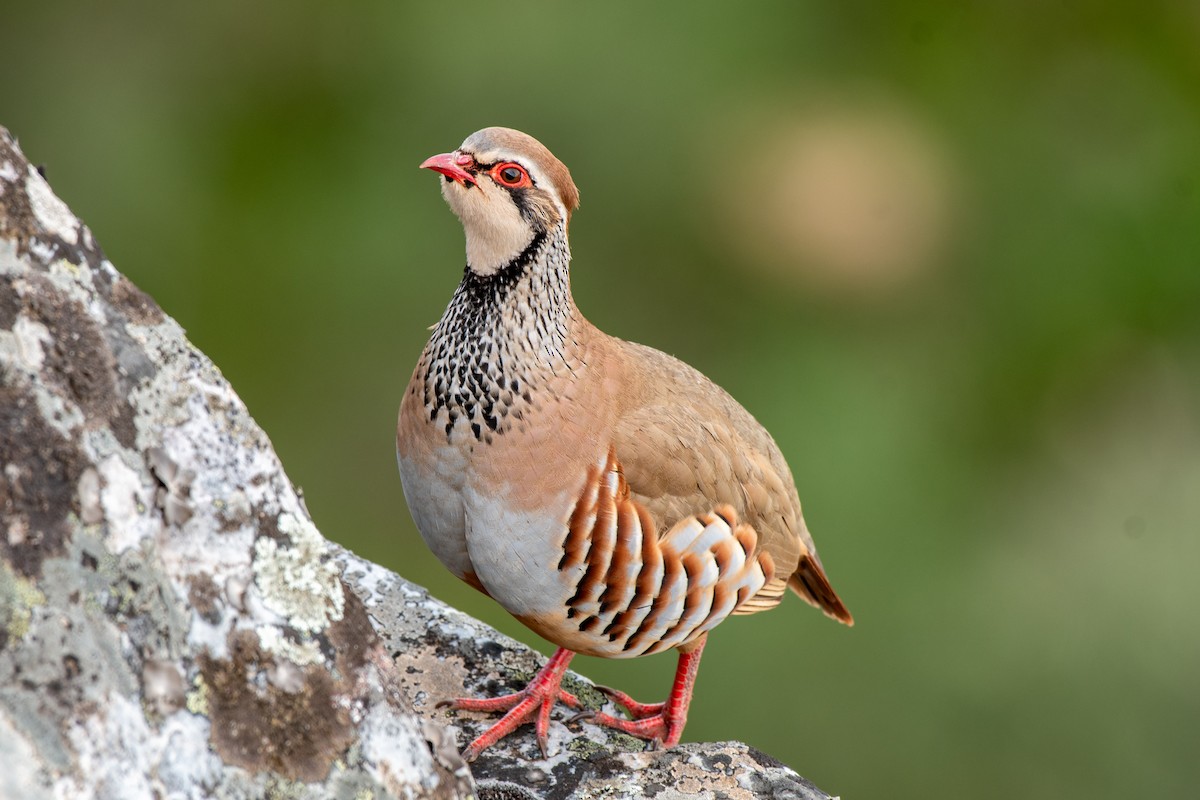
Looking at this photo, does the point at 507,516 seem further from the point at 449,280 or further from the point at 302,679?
the point at 449,280

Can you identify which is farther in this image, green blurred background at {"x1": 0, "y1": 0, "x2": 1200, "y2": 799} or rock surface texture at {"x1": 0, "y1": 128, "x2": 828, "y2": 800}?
green blurred background at {"x1": 0, "y1": 0, "x2": 1200, "y2": 799}

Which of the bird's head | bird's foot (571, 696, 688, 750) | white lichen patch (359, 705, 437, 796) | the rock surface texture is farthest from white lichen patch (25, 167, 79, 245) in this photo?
bird's foot (571, 696, 688, 750)

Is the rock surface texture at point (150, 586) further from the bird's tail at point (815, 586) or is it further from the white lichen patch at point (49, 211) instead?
the bird's tail at point (815, 586)

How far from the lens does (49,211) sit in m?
1.91

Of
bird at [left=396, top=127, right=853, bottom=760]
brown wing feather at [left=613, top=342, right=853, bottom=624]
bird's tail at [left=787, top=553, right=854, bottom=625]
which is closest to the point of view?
bird at [left=396, top=127, right=853, bottom=760]

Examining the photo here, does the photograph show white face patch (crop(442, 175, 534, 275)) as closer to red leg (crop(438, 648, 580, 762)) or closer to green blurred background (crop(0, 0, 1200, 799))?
red leg (crop(438, 648, 580, 762))

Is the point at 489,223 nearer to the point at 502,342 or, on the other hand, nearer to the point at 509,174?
the point at 509,174

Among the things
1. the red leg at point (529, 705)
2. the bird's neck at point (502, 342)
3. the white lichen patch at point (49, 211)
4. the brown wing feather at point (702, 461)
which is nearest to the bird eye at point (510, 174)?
the bird's neck at point (502, 342)

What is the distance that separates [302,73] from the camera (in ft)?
26.7

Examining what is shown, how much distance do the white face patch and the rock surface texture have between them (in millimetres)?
1306

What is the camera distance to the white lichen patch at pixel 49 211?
1.89 m

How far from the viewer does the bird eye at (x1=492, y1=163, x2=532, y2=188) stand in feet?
10.5

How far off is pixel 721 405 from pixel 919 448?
4.50 meters

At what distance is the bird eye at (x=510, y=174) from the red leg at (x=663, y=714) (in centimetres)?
142
